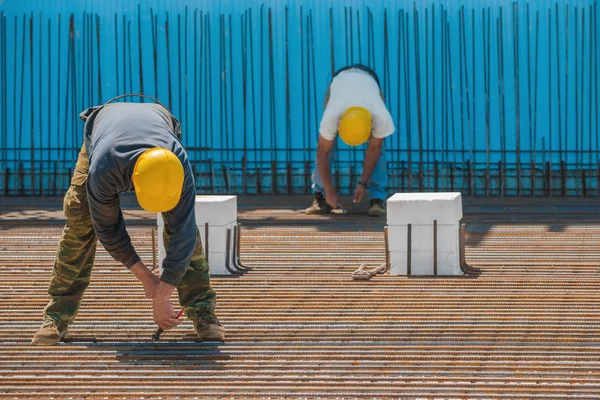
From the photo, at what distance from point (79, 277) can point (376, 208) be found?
4016mm

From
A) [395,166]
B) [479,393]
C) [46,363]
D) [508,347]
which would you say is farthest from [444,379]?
[395,166]

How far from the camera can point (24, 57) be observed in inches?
426

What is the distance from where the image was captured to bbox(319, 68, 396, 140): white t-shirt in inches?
333

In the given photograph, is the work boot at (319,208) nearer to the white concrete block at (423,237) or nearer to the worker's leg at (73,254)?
the white concrete block at (423,237)

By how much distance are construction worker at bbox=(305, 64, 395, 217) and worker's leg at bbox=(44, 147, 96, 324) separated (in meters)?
3.70

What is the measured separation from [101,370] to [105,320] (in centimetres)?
87

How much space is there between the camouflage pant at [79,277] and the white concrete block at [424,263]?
179cm

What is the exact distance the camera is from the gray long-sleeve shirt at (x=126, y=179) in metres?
4.35

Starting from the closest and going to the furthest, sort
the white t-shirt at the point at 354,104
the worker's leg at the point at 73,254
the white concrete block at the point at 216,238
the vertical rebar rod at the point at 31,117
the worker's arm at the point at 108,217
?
the worker's arm at the point at 108,217 → the worker's leg at the point at 73,254 → the white concrete block at the point at 216,238 → the white t-shirt at the point at 354,104 → the vertical rebar rod at the point at 31,117

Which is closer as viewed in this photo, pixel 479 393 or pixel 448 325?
pixel 479 393

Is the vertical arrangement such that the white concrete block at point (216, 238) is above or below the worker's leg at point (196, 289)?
above

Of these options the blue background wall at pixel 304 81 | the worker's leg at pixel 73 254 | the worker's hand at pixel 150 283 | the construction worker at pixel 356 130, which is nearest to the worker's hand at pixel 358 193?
the construction worker at pixel 356 130

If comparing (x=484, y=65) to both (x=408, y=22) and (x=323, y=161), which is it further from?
(x=323, y=161)

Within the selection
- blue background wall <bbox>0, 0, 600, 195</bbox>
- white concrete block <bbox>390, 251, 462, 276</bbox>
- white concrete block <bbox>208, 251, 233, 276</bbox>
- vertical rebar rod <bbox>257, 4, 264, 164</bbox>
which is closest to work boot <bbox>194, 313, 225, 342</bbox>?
white concrete block <bbox>208, 251, 233, 276</bbox>
